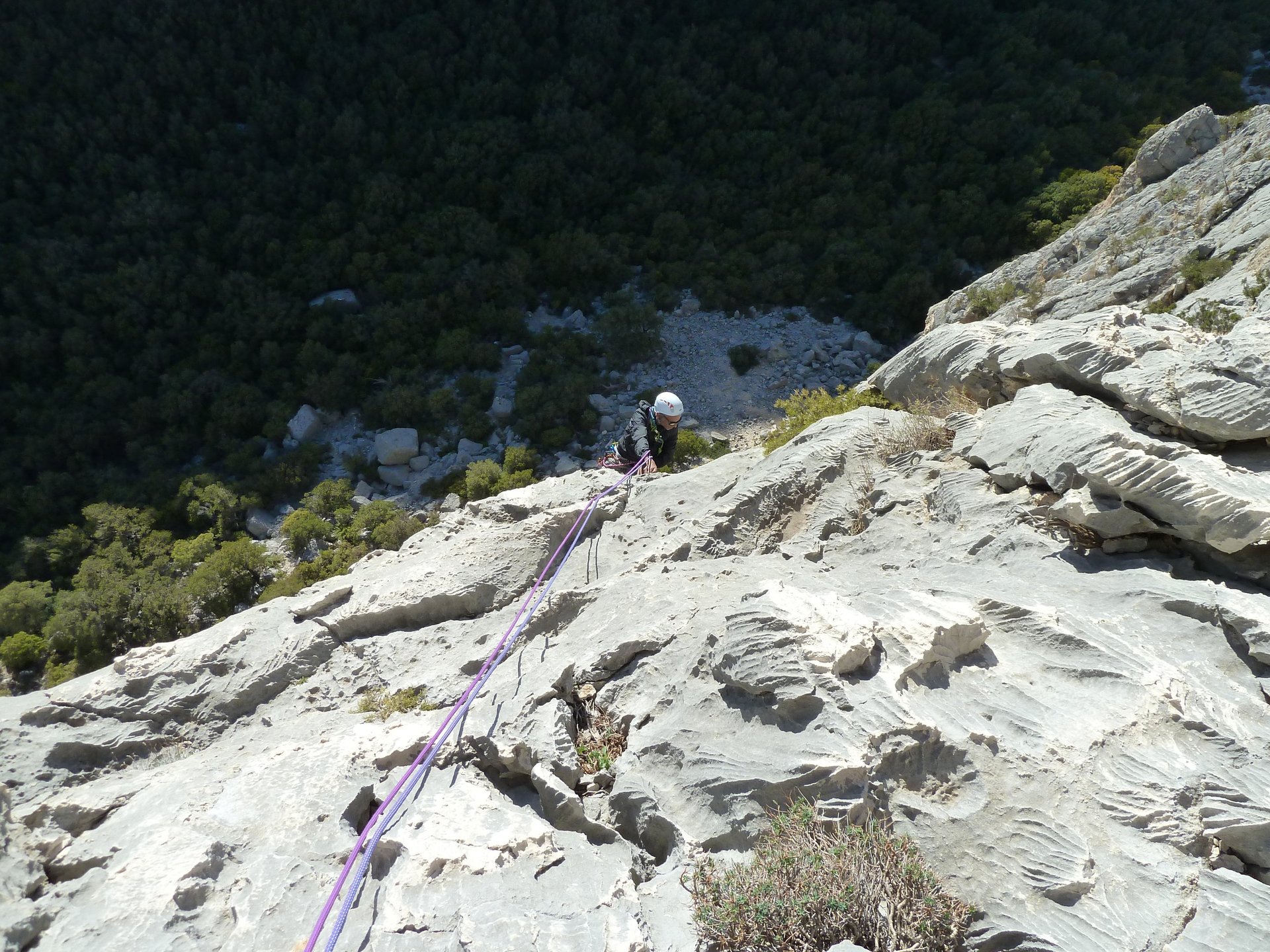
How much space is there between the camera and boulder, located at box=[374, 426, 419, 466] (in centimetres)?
2173

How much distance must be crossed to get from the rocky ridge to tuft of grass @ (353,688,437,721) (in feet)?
0.42

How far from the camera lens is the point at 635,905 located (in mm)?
4340

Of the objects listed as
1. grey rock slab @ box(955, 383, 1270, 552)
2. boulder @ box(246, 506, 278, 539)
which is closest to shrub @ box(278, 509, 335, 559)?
boulder @ box(246, 506, 278, 539)

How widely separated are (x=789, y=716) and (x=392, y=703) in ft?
11.8

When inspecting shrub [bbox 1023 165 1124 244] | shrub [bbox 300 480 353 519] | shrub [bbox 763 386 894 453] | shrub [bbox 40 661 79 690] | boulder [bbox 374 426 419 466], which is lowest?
shrub [bbox 40 661 79 690]

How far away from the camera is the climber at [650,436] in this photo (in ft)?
34.3

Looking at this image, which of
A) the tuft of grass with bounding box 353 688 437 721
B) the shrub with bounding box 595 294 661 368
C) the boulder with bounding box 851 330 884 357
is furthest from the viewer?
the shrub with bounding box 595 294 661 368

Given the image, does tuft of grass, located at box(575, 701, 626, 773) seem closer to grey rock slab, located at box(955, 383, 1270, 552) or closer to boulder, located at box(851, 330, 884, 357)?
grey rock slab, located at box(955, 383, 1270, 552)

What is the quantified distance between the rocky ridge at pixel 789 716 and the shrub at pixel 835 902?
0.57ft

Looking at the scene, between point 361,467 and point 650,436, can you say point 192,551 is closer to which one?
point 361,467

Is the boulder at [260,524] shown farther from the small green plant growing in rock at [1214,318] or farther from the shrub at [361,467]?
the small green plant growing in rock at [1214,318]

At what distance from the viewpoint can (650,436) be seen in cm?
1065

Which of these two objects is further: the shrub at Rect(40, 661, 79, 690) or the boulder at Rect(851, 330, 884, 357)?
the boulder at Rect(851, 330, 884, 357)

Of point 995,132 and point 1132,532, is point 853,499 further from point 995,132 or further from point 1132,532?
point 995,132
